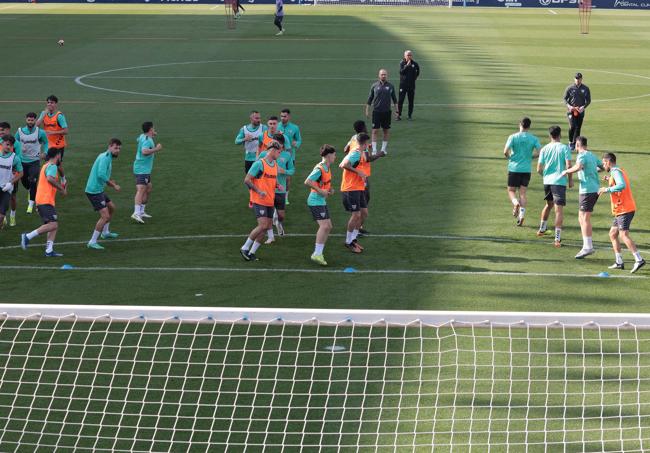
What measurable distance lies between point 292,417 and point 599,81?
102 ft

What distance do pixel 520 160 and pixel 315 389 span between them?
9.52 meters

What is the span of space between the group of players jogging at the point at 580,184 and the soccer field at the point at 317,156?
1.45 feet

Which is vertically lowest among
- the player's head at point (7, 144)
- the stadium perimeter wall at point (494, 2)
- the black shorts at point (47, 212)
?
the stadium perimeter wall at point (494, 2)

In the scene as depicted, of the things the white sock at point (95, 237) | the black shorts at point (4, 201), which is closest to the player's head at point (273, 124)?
the white sock at point (95, 237)

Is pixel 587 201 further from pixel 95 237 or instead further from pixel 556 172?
pixel 95 237

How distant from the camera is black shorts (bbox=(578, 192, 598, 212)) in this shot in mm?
17922

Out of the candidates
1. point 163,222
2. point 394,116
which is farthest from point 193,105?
point 163,222

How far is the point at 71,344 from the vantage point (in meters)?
13.1

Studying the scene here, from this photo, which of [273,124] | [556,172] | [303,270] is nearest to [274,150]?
[303,270]

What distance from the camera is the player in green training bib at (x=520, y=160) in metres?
20.1

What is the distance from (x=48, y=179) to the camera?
18.0 metres

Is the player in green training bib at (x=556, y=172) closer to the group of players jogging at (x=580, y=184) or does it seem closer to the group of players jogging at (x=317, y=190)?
the group of players jogging at (x=580, y=184)

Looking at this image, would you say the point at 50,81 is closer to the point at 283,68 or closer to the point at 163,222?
the point at 283,68

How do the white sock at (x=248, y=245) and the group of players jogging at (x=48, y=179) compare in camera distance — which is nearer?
the white sock at (x=248, y=245)
